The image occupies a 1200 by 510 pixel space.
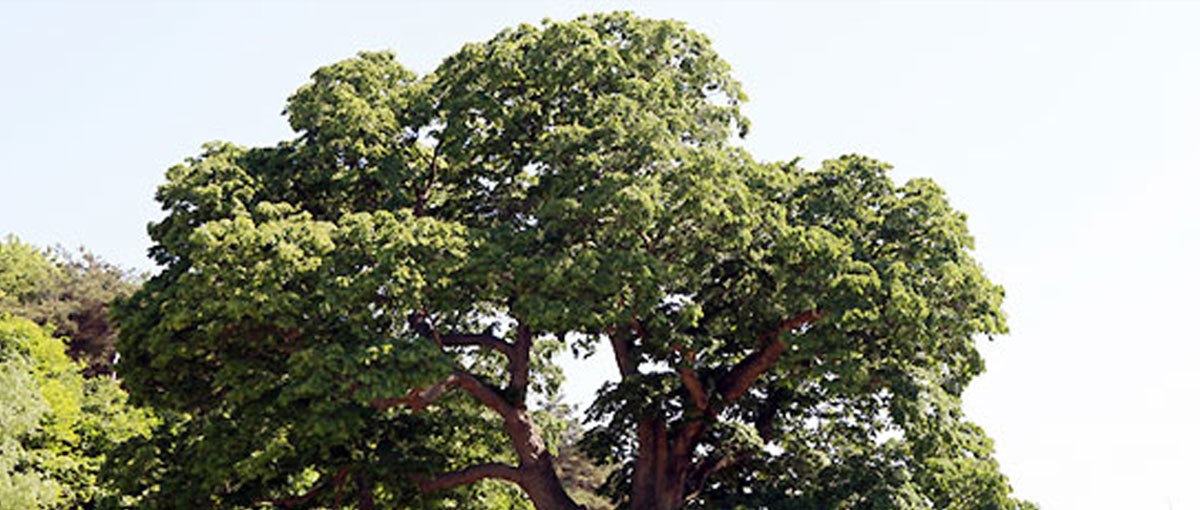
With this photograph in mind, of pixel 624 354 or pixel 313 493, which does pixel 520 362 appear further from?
pixel 313 493

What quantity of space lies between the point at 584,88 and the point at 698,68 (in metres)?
2.42

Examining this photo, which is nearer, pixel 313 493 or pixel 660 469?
pixel 313 493

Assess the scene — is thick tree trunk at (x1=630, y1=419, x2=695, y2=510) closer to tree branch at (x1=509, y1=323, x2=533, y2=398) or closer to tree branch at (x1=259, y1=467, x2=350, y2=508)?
tree branch at (x1=509, y1=323, x2=533, y2=398)

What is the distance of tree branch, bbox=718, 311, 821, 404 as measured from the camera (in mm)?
17859

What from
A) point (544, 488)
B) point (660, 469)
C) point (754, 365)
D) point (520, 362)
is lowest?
point (544, 488)

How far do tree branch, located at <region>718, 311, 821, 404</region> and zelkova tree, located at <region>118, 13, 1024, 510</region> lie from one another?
0.04m

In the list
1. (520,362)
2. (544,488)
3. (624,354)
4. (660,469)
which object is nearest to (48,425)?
(520,362)

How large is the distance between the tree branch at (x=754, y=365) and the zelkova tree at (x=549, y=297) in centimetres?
4

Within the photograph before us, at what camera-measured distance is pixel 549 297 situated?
15.6m

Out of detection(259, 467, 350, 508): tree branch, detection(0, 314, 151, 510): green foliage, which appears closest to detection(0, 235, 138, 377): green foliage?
detection(0, 314, 151, 510): green foliage

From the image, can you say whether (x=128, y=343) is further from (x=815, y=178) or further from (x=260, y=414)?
(x=815, y=178)

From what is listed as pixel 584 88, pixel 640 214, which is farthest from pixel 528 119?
pixel 640 214

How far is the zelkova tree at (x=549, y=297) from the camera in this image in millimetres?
15445

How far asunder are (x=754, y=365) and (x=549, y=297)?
4585 mm
